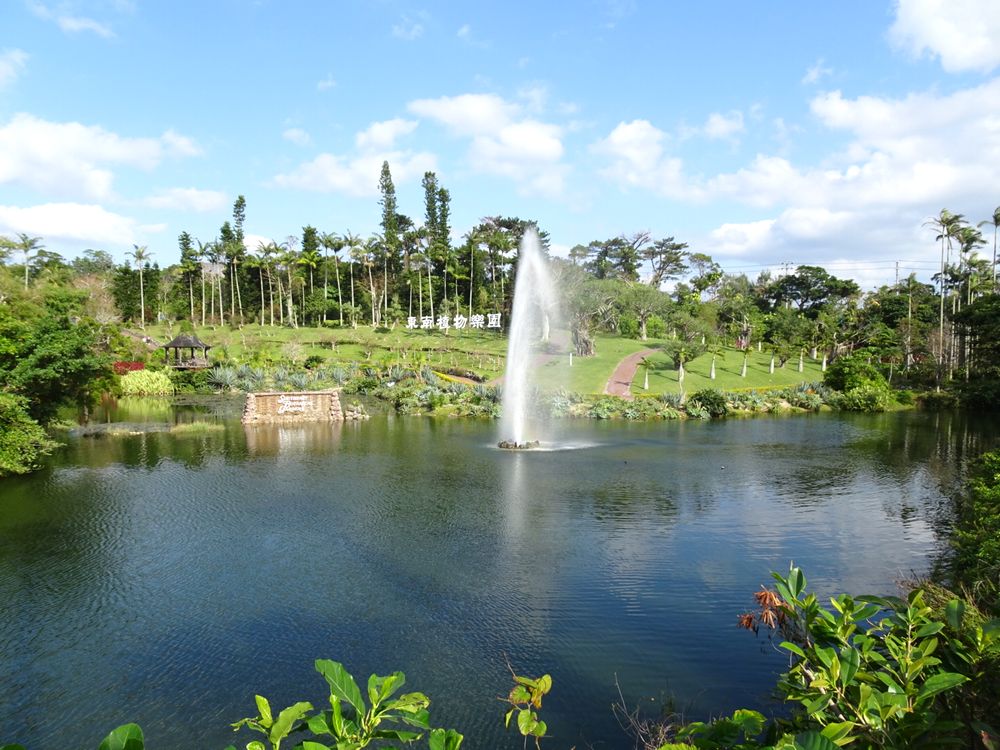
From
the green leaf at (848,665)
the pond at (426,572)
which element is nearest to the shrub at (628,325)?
the pond at (426,572)

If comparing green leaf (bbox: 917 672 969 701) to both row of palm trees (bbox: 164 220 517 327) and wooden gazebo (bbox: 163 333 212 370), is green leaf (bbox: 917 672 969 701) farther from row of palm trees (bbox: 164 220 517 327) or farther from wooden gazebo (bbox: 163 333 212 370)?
row of palm trees (bbox: 164 220 517 327)

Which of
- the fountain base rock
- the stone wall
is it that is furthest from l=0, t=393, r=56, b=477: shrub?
the fountain base rock

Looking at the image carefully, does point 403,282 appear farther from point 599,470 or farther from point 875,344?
point 599,470

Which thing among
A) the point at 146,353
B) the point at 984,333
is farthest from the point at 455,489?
the point at 146,353

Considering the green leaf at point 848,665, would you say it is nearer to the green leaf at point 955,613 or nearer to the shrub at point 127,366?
the green leaf at point 955,613

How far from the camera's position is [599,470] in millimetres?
22625

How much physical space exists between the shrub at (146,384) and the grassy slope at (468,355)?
7468 mm

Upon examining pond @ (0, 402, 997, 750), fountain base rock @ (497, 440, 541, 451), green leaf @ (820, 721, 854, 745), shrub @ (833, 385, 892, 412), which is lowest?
pond @ (0, 402, 997, 750)

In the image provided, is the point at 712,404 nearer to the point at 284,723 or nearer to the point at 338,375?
the point at 338,375

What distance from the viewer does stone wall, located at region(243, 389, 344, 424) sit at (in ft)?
111

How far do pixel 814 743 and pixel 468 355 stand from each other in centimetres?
5608

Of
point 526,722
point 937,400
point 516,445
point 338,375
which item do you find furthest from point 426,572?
point 937,400

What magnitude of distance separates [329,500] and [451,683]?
10.6m

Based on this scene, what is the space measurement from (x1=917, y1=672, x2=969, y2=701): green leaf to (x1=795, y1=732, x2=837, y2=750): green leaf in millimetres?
1152
